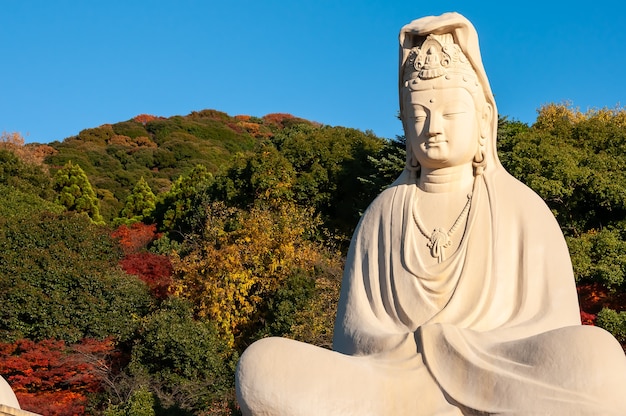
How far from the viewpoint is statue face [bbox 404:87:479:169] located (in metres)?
7.52

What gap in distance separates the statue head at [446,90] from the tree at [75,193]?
1078 inches

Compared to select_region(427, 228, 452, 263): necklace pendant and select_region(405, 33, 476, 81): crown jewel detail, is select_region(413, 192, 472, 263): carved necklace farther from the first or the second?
select_region(405, 33, 476, 81): crown jewel detail

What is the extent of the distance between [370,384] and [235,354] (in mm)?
10703

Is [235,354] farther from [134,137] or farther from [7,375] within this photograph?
[134,137]

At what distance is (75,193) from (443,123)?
29.2 metres

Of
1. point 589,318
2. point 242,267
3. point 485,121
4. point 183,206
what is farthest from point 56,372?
point 183,206

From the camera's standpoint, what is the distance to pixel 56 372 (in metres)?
17.7

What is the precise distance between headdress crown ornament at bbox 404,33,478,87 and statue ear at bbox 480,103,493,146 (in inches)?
9.1

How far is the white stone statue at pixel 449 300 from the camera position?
20.2ft

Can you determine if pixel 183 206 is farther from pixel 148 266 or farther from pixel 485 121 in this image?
pixel 485 121

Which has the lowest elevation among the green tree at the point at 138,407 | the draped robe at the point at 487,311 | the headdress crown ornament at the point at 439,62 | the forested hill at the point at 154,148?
the green tree at the point at 138,407

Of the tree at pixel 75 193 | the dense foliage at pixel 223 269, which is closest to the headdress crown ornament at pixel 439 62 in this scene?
the dense foliage at pixel 223 269

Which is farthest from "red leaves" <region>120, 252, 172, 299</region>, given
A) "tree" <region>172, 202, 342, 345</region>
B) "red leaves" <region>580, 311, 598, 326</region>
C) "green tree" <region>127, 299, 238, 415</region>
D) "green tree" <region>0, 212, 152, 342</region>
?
"red leaves" <region>580, 311, 598, 326</region>

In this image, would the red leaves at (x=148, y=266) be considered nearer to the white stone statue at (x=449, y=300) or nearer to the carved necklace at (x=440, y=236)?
the white stone statue at (x=449, y=300)
